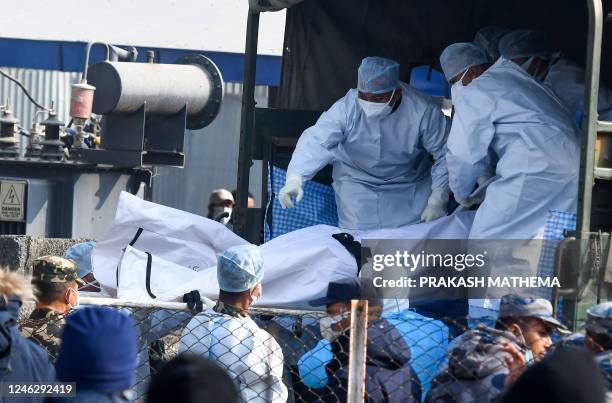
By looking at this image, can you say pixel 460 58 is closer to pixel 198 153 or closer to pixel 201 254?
pixel 201 254

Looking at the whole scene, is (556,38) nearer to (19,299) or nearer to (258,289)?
(258,289)

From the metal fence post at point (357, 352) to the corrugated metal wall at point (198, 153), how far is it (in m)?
8.98

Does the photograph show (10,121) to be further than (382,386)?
Yes

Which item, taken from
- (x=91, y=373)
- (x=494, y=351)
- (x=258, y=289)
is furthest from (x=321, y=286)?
(x=91, y=373)

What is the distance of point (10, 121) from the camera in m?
8.04

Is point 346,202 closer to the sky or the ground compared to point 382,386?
closer to the sky

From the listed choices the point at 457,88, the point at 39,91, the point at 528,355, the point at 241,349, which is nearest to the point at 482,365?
the point at 528,355

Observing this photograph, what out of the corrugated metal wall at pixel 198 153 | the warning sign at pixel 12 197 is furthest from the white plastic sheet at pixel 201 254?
the corrugated metal wall at pixel 198 153

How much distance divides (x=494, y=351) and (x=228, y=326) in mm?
972

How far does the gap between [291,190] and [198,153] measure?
750 cm

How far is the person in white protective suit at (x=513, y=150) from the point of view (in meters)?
5.02

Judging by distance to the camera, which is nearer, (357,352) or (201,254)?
(357,352)

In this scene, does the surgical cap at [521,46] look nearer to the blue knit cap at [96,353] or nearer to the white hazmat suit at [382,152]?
the white hazmat suit at [382,152]

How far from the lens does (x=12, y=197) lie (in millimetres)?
7637
